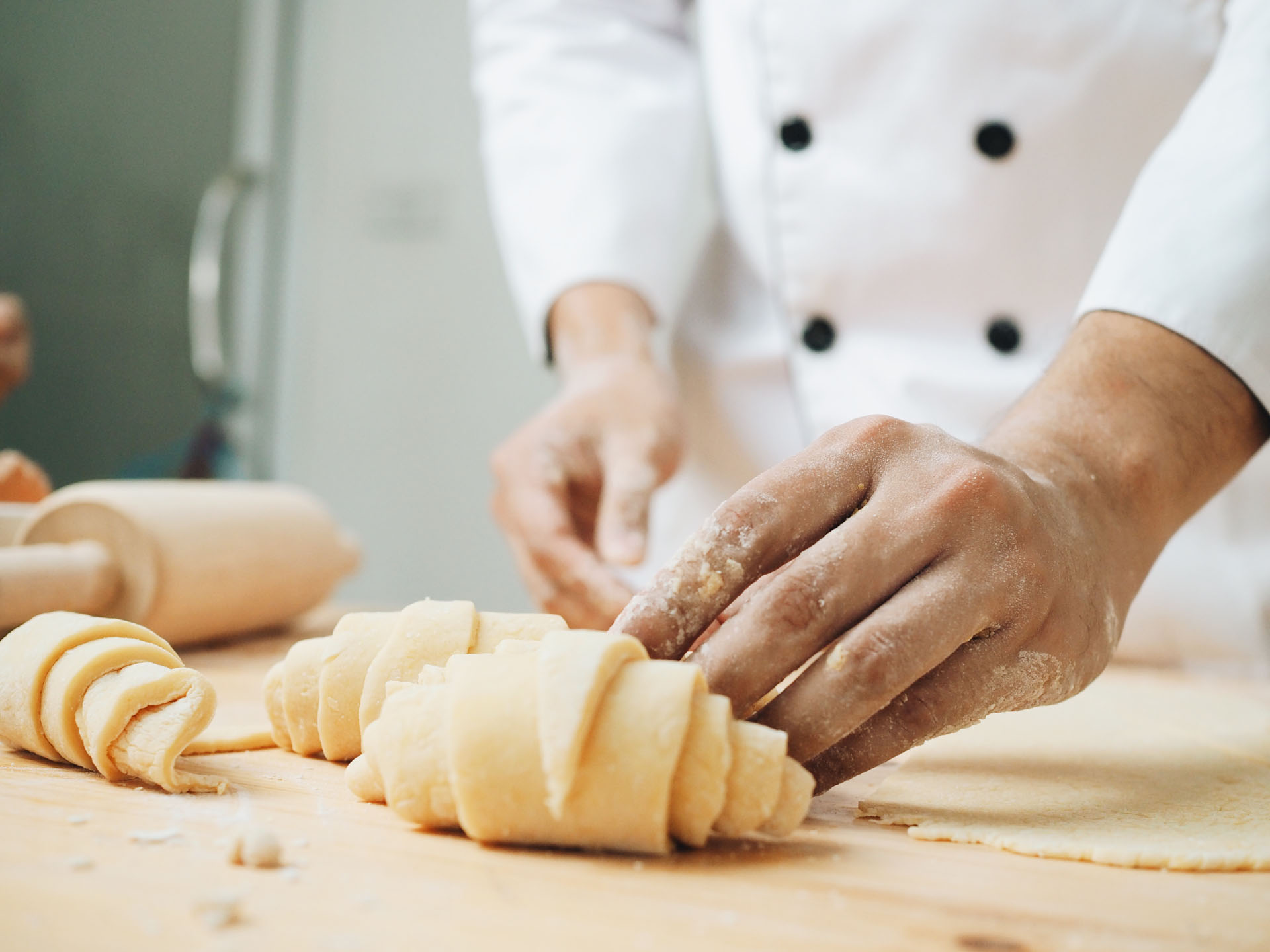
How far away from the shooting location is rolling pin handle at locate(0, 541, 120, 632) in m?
1.35

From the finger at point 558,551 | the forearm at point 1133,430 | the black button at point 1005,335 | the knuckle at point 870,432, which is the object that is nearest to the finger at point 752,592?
the knuckle at point 870,432

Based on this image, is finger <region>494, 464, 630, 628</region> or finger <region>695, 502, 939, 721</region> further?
finger <region>494, 464, 630, 628</region>

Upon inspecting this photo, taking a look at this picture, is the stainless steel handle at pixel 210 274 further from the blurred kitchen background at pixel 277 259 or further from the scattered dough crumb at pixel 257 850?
the scattered dough crumb at pixel 257 850

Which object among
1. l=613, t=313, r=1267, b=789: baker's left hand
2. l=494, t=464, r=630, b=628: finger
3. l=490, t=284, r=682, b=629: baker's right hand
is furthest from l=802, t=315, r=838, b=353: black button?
l=613, t=313, r=1267, b=789: baker's left hand

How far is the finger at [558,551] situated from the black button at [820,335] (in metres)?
0.52

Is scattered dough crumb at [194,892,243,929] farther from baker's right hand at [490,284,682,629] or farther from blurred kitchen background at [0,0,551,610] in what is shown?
blurred kitchen background at [0,0,551,610]

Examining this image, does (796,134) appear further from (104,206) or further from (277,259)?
(277,259)

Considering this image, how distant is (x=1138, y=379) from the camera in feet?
3.55

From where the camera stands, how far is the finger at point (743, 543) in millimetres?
820

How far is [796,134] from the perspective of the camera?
1.83m

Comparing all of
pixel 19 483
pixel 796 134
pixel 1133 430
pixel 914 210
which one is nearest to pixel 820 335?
pixel 914 210

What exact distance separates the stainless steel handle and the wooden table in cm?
296

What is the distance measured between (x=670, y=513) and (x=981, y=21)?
3.42 feet

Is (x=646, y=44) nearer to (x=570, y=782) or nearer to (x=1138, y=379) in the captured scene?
(x=1138, y=379)
